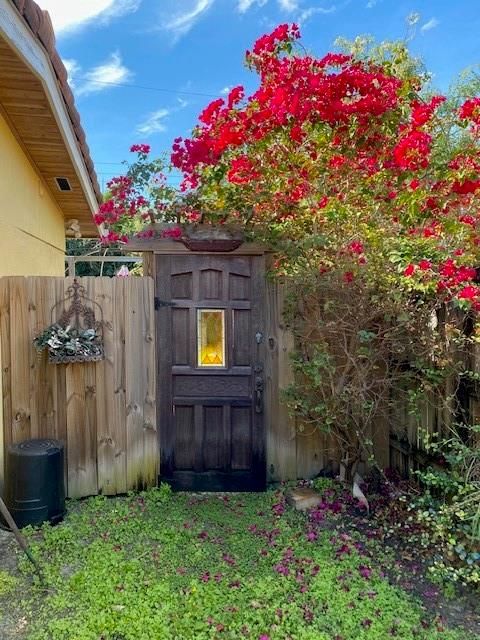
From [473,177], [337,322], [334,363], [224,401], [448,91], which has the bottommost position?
[224,401]

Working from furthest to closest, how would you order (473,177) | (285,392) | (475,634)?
(285,392) < (473,177) < (475,634)

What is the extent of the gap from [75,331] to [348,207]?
218 centimetres

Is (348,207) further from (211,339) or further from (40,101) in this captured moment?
(40,101)

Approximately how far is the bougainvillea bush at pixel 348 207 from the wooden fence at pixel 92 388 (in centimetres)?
69

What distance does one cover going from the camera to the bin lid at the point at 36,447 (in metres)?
3.08

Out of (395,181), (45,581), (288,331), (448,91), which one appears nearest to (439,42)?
(448,91)

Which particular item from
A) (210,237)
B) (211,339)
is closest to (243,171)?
(210,237)

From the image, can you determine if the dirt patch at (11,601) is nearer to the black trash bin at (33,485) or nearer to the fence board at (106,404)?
the black trash bin at (33,485)

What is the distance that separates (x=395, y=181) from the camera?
3.18 m

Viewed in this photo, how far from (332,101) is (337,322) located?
147cm

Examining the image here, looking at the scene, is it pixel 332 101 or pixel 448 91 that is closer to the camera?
pixel 332 101

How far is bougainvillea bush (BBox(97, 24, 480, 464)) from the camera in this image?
2908 millimetres

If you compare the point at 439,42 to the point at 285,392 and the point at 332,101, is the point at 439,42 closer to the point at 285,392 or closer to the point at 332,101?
the point at 332,101

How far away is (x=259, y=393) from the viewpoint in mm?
3789
